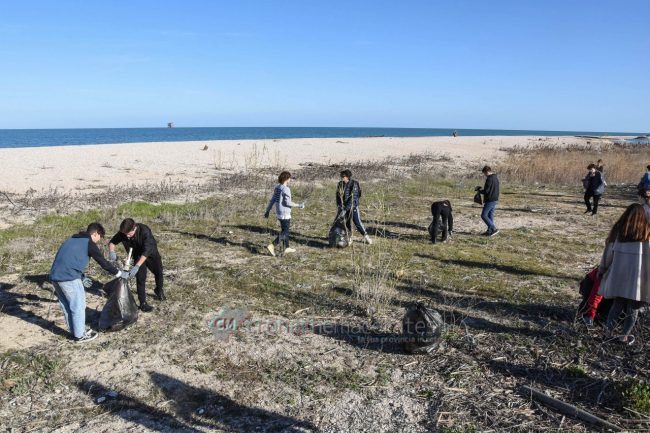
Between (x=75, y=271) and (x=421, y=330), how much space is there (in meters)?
4.10

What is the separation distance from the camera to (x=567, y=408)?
13.6 ft

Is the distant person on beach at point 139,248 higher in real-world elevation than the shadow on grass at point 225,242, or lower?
higher

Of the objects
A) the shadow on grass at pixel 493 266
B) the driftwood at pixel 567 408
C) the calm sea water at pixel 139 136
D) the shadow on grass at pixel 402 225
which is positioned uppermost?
the calm sea water at pixel 139 136

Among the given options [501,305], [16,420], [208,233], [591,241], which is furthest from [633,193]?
[16,420]

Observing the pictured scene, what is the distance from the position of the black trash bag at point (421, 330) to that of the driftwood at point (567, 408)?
104 centimetres

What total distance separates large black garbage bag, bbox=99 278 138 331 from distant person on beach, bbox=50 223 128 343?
0.21 meters

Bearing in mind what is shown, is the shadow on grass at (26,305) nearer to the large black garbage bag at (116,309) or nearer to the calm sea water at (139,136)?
the large black garbage bag at (116,309)

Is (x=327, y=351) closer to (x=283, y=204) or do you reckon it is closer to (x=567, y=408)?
(x=567, y=408)

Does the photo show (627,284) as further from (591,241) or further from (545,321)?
(591,241)

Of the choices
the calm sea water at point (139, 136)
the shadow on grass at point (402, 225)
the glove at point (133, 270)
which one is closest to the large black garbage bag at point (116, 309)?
the glove at point (133, 270)

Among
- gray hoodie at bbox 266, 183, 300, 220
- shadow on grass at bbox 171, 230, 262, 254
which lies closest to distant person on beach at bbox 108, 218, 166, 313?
gray hoodie at bbox 266, 183, 300, 220

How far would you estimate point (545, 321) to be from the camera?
240 inches

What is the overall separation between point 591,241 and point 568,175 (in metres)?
12.6

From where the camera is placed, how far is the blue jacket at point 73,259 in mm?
5227
